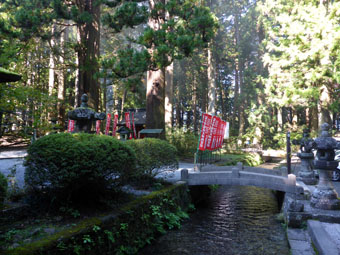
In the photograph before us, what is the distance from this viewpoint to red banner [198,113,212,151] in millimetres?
11102

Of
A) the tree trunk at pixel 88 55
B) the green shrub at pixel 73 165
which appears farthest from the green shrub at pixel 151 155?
the tree trunk at pixel 88 55

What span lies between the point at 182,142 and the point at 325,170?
1101 centimetres

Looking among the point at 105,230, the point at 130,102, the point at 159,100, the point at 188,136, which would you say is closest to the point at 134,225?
the point at 105,230

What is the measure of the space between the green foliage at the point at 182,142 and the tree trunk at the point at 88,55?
5922mm

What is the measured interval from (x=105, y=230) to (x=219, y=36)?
25.2 m

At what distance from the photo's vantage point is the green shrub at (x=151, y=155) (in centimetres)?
732

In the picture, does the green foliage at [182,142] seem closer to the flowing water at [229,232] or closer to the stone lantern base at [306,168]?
the flowing water at [229,232]

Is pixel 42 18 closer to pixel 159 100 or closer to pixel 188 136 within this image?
pixel 159 100

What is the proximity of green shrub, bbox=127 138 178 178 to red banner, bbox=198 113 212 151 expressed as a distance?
115 inches

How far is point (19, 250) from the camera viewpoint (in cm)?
355

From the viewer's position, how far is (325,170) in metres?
6.49

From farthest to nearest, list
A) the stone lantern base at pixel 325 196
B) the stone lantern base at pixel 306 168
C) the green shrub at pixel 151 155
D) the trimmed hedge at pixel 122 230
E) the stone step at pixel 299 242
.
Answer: the stone lantern base at pixel 306 168 < the green shrub at pixel 151 155 < the stone lantern base at pixel 325 196 < the stone step at pixel 299 242 < the trimmed hedge at pixel 122 230

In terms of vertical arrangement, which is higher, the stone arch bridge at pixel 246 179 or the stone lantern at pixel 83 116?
the stone lantern at pixel 83 116

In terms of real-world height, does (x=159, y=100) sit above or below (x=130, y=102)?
below
